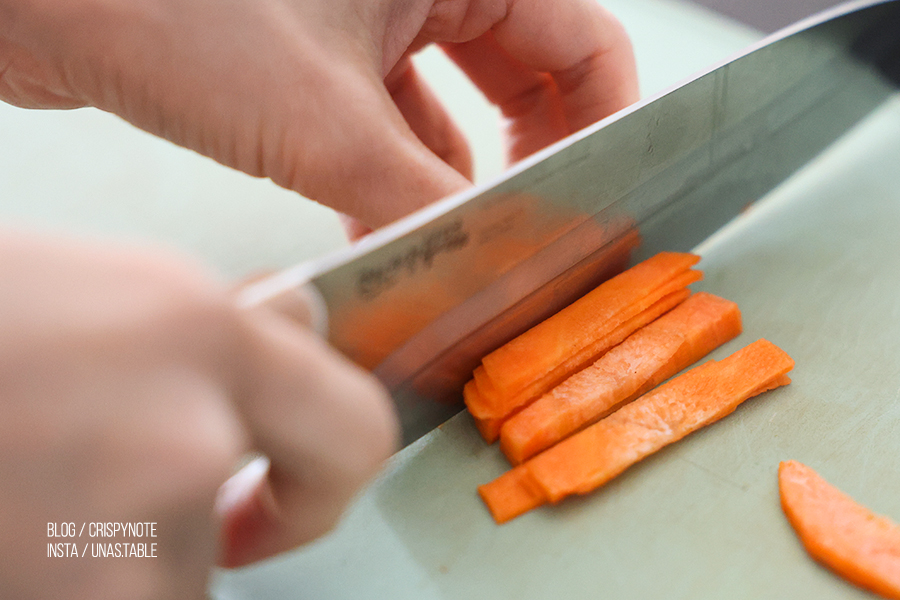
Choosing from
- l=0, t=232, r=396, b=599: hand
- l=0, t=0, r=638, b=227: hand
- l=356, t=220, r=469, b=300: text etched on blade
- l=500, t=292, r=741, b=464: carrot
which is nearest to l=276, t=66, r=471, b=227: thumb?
l=0, t=0, r=638, b=227: hand

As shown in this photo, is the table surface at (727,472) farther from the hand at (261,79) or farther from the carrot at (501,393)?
the hand at (261,79)

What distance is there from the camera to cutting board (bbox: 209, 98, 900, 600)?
3.58 feet

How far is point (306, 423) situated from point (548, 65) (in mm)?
1394

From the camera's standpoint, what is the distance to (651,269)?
4.67ft

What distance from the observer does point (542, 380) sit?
4.23 ft

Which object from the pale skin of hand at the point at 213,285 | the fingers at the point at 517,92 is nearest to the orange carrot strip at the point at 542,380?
the pale skin of hand at the point at 213,285

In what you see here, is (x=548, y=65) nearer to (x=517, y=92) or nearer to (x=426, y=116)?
(x=517, y=92)

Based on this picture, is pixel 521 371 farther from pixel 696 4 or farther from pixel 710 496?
pixel 696 4

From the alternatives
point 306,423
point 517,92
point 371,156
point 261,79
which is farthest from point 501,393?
point 517,92

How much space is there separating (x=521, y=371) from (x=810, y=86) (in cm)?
106

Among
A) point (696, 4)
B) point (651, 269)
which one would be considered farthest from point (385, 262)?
point (696, 4)

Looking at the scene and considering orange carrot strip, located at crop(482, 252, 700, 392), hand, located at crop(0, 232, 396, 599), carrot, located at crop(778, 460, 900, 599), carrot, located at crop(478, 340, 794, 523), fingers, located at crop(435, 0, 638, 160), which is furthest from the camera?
fingers, located at crop(435, 0, 638, 160)

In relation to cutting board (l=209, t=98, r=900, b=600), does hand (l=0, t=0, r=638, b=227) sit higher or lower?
higher

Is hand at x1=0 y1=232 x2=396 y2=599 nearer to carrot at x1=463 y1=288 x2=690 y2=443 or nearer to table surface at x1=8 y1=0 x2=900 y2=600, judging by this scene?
table surface at x1=8 y1=0 x2=900 y2=600
